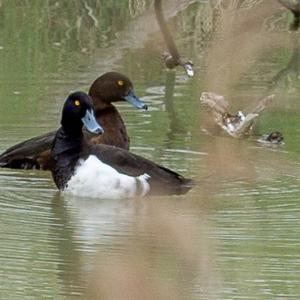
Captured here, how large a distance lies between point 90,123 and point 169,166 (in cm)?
58

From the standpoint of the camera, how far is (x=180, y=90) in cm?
1100

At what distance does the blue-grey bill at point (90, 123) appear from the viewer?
8.05 m

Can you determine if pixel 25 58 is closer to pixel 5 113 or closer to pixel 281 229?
pixel 5 113

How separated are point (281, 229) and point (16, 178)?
85.1 inches

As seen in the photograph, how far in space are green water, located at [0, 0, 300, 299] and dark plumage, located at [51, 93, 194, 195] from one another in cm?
15

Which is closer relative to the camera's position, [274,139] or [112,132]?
[112,132]

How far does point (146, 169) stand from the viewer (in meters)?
7.62

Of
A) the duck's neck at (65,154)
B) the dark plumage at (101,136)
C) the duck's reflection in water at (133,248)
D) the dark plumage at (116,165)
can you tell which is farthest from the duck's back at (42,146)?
the duck's reflection in water at (133,248)

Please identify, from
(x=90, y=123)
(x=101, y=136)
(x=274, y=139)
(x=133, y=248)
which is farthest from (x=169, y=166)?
(x=133, y=248)

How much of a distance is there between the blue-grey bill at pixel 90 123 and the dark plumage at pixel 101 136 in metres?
0.47

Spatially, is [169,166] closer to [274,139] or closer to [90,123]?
[90,123]

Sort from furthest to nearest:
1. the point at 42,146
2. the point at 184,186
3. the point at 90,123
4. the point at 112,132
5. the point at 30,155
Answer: the point at 112,132, the point at 42,146, the point at 30,155, the point at 90,123, the point at 184,186

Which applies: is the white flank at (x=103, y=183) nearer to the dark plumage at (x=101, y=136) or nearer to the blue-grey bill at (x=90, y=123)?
the blue-grey bill at (x=90, y=123)

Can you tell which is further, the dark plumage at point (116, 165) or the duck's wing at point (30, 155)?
the duck's wing at point (30, 155)
